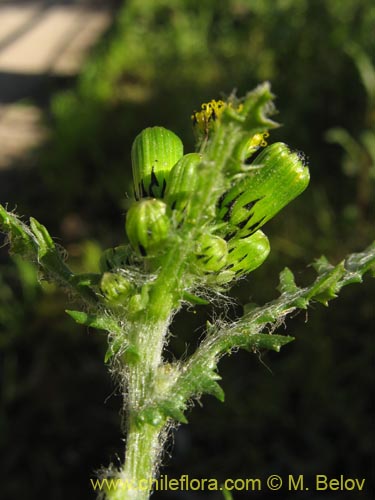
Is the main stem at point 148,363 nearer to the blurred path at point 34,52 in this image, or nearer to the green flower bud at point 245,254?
the green flower bud at point 245,254

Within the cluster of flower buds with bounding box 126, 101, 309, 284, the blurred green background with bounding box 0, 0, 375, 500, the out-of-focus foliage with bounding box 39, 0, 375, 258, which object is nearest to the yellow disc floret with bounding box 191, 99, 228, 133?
the cluster of flower buds with bounding box 126, 101, 309, 284

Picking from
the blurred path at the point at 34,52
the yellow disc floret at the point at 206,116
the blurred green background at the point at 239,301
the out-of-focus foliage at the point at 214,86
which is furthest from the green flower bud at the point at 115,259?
the blurred path at the point at 34,52

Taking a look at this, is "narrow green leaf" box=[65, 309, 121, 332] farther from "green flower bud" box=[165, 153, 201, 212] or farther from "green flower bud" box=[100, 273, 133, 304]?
"green flower bud" box=[165, 153, 201, 212]

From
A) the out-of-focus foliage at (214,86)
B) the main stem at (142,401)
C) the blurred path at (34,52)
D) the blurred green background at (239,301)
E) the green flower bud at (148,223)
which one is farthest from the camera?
the blurred path at (34,52)

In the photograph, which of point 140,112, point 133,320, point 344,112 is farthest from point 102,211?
point 133,320

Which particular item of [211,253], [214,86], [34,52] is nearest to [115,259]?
[211,253]

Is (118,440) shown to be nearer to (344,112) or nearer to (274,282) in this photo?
(274,282)

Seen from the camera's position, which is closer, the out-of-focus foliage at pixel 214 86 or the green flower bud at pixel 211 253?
the green flower bud at pixel 211 253
